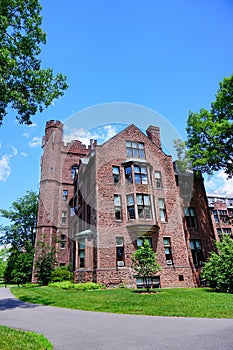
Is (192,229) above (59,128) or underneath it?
underneath

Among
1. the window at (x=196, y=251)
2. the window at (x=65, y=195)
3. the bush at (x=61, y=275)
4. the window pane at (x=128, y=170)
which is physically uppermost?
the window at (x=65, y=195)

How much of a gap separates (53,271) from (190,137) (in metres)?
20.5

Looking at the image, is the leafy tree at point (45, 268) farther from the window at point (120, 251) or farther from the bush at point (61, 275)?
the window at point (120, 251)

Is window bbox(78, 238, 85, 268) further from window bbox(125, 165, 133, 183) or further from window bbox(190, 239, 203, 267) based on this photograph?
window bbox(190, 239, 203, 267)

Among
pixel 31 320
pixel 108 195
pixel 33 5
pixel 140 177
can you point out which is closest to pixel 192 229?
pixel 140 177

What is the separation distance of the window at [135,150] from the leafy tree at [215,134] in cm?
536

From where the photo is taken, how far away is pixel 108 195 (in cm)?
2130

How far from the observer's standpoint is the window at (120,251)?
1939cm

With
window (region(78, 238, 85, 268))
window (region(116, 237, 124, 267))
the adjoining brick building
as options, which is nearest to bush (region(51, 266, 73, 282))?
the adjoining brick building

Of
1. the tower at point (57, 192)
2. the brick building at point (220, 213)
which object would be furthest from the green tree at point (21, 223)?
the brick building at point (220, 213)

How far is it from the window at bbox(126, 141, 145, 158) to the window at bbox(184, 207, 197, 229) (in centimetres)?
764

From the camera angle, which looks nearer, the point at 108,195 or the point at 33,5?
the point at 33,5

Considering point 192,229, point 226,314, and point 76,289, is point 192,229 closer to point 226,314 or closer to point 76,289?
point 76,289

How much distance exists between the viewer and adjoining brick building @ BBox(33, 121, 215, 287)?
64.1 feet
